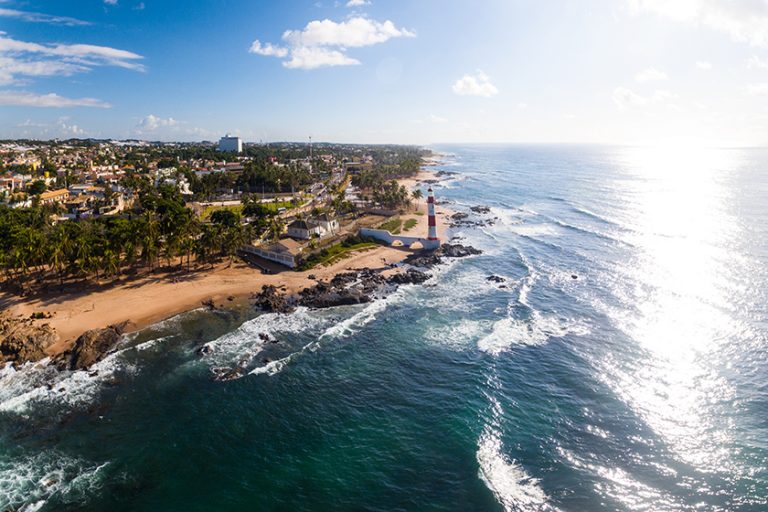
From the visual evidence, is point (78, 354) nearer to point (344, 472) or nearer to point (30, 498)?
point (30, 498)

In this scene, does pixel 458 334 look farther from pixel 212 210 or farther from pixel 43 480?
pixel 212 210

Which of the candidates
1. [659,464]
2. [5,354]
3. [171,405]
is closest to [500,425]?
[659,464]

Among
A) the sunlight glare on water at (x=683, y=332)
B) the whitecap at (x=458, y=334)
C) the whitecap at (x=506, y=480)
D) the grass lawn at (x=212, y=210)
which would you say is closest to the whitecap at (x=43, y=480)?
the whitecap at (x=506, y=480)

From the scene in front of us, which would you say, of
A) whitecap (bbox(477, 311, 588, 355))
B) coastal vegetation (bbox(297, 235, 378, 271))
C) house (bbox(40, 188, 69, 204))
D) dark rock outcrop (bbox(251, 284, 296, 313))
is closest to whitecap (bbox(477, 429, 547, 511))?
whitecap (bbox(477, 311, 588, 355))

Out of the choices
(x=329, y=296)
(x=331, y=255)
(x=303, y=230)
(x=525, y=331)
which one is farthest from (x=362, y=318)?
(x=303, y=230)

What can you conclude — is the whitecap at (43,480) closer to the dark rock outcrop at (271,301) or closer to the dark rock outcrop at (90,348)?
the dark rock outcrop at (90,348)
